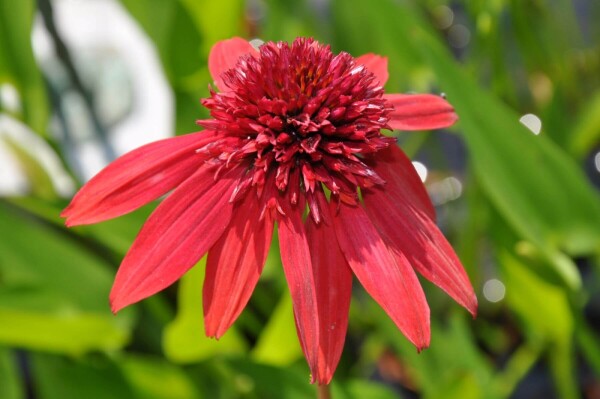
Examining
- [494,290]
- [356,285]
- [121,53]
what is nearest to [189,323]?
[356,285]

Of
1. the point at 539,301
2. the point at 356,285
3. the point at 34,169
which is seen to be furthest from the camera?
the point at 356,285

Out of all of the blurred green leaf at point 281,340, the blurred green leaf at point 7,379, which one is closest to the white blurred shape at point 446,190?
the blurred green leaf at point 281,340

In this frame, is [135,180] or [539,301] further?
[539,301]

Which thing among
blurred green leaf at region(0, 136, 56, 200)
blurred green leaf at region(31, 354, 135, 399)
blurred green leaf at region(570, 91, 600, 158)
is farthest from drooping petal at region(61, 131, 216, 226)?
blurred green leaf at region(570, 91, 600, 158)

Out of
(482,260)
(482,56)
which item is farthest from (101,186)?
(482,260)

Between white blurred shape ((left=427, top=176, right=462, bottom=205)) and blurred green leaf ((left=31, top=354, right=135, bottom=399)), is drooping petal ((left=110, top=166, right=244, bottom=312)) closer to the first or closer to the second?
blurred green leaf ((left=31, top=354, right=135, bottom=399))

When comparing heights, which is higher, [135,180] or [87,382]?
[135,180]

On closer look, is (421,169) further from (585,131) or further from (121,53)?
(121,53)

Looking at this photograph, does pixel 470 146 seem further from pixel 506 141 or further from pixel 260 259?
pixel 260 259
